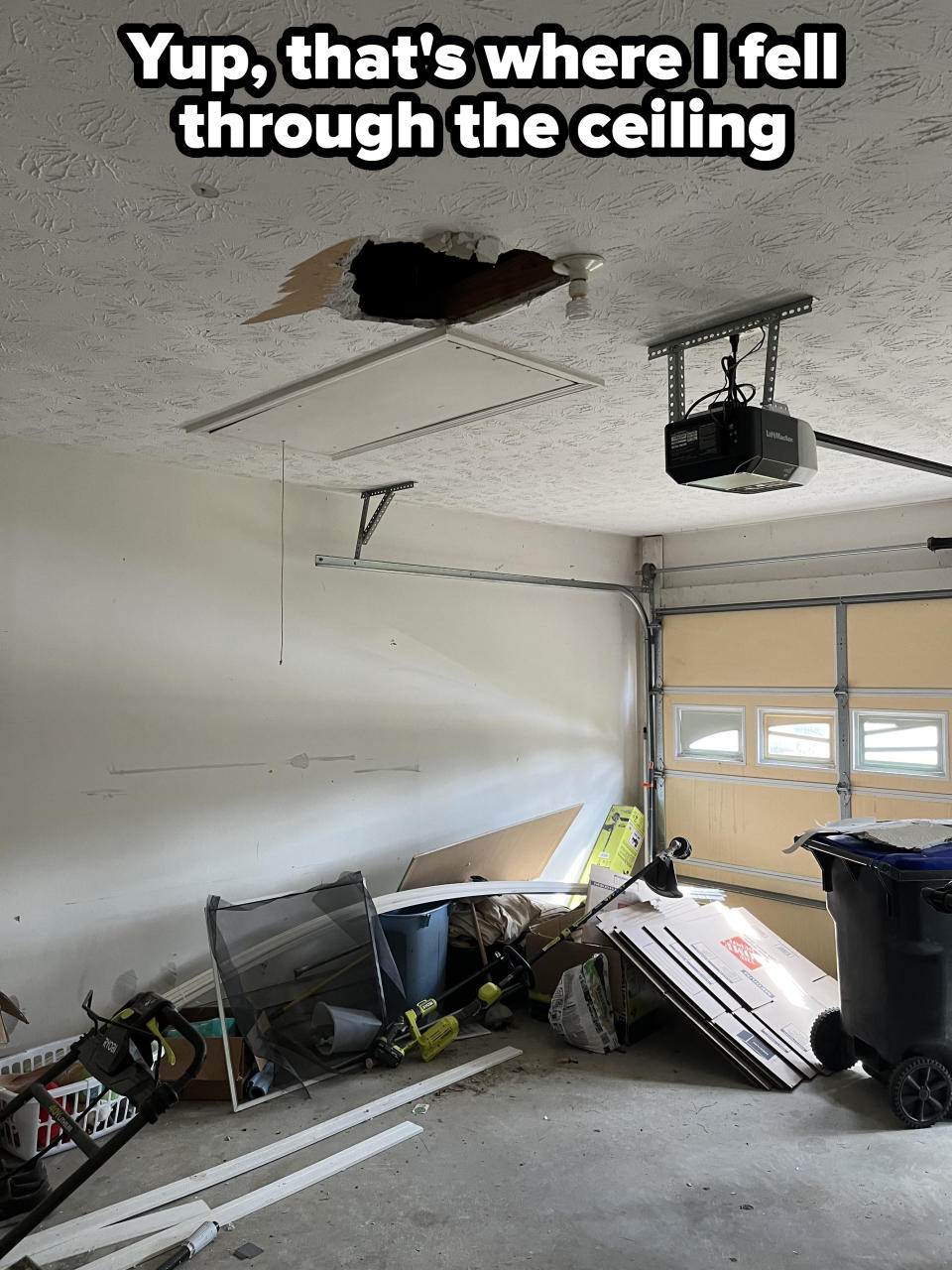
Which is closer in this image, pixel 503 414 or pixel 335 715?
pixel 503 414

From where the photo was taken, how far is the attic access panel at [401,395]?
7.99 feet

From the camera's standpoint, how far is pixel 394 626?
4824mm

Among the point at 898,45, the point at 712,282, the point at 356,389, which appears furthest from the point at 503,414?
the point at 898,45

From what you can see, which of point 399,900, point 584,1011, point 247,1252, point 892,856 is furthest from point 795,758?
point 247,1252

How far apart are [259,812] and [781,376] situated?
301 centimetres

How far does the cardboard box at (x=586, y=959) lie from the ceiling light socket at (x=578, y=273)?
3.15m

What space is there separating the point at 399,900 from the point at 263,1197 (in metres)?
1.66

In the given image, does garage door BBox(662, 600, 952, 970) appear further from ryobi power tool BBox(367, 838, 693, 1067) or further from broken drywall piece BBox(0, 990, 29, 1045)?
broken drywall piece BBox(0, 990, 29, 1045)

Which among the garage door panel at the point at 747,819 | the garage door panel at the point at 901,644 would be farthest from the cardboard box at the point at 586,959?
Answer: the garage door panel at the point at 901,644

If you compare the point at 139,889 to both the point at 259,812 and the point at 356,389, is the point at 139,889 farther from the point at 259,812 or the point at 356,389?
the point at 356,389

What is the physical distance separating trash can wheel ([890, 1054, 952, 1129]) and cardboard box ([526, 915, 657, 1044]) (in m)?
1.15

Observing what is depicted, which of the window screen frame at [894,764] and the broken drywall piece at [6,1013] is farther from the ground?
the window screen frame at [894,764]

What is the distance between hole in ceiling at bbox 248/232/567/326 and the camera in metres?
1.97

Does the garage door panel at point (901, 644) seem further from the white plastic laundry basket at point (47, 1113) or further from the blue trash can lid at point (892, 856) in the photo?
the white plastic laundry basket at point (47, 1113)
